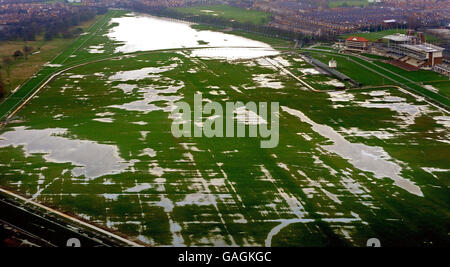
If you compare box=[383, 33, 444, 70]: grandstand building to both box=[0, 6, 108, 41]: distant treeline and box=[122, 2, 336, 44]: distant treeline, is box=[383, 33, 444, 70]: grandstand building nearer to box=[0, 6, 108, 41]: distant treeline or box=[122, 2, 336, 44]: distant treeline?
box=[122, 2, 336, 44]: distant treeline

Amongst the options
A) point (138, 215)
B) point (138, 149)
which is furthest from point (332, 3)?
point (138, 215)

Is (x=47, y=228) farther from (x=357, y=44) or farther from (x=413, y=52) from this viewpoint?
(x=357, y=44)

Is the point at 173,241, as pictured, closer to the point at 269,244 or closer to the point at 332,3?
the point at 269,244

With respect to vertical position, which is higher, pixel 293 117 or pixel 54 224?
pixel 293 117

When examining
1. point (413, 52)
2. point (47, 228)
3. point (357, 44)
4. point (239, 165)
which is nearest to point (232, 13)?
point (357, 44)

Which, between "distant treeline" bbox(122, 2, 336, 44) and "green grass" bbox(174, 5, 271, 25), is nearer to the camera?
"distant treeline" bbox(122, 2, 336, 44)

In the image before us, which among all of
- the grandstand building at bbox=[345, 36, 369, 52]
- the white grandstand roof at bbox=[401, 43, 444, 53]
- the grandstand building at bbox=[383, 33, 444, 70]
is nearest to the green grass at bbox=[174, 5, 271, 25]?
the grandstand building at bbox=[345, 36, 369, 52]
